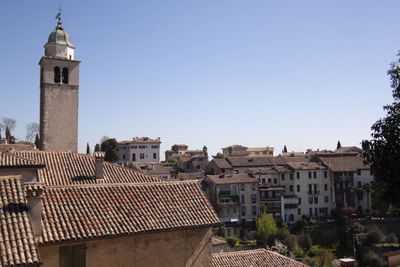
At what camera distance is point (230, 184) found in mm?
58531

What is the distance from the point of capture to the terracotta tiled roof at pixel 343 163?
211 ft

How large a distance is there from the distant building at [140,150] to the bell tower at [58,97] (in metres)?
59.0

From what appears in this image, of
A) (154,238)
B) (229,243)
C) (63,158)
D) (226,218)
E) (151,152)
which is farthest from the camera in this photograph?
(151,152)

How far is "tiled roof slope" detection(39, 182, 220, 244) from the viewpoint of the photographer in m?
11.1

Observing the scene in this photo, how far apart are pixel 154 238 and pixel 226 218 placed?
46902 millimetres

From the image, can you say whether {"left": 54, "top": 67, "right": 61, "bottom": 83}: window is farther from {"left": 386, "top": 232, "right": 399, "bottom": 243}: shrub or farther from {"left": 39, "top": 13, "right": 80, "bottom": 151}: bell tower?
{"left": 386, "top": 232, "right": 399, "bottom": 243}: shrub

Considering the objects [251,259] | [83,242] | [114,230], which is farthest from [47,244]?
[251,259]

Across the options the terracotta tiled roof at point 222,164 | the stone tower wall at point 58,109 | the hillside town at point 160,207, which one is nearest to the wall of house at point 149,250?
the hillside town at point 160,207

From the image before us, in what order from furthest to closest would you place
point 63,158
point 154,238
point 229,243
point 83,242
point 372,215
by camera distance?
point 372,215 → point 229,243 → point 63,158 → point 154,238 → point 83,242

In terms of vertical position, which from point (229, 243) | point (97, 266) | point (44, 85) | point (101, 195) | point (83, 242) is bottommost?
point (229, 243)

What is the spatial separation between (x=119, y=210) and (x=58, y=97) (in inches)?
728

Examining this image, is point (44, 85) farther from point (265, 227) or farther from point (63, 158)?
point (265, 227)

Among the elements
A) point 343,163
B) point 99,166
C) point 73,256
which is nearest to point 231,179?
point 343,163

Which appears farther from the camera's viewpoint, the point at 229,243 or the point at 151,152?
the point at 151,152
